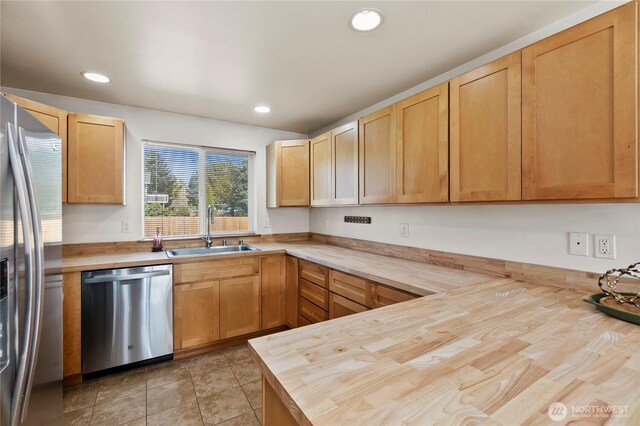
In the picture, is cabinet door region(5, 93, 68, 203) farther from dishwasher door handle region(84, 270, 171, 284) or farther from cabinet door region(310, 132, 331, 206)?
cabinet door region(310, 132, 331, 206)

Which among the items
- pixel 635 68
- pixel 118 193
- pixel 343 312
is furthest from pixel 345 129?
pixel 118 193

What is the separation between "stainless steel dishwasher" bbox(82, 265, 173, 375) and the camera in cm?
213

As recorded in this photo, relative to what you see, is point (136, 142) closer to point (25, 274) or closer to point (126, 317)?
point (126, 317)

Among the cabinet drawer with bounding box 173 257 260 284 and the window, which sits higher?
the window

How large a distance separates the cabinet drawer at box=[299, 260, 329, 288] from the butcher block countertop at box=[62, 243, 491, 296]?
0.26 feet

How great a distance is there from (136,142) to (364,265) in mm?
2520

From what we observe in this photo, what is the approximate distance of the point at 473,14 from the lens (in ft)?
4.80

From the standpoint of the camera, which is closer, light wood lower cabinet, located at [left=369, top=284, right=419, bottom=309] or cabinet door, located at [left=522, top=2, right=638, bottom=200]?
cabinet door, located at [left=522, top=2, right=638, bottom=200]

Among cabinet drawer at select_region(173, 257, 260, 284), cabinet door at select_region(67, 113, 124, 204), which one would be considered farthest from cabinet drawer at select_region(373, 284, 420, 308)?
cabinet door at select_region(67, 113, 124, 204)

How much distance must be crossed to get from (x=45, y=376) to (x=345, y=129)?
2527 millimetres

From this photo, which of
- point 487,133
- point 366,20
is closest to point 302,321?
point 487,133

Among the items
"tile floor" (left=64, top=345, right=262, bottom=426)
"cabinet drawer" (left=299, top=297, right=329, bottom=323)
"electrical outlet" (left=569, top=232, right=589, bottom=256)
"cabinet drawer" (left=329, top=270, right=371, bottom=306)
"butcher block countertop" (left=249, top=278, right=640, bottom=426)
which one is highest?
"electrical outlet" (left=569, top=232, right=589, bottom=256)

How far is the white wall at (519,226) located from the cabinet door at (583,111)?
359mm

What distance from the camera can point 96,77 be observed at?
213 cm
